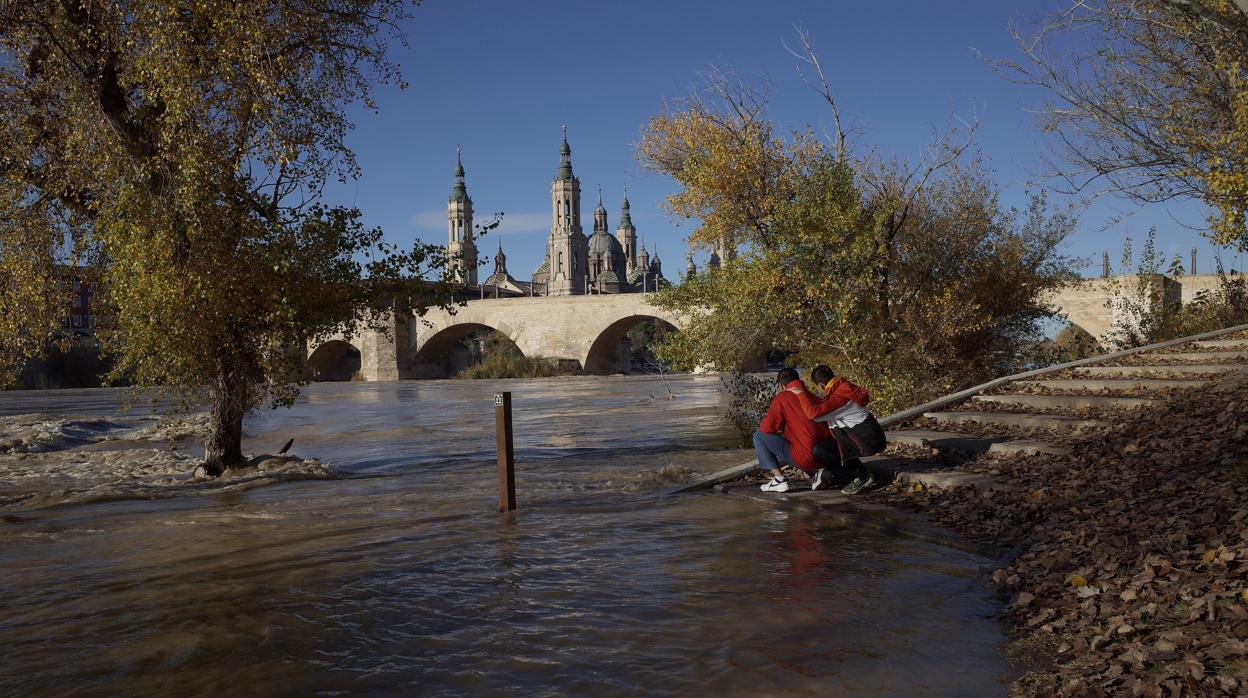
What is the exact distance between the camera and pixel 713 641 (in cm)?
436

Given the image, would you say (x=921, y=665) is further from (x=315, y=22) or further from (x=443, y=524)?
(x=315, y=22)

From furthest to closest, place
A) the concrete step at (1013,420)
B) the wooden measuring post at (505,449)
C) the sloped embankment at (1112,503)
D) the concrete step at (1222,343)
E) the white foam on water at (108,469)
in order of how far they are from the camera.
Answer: the concrete step at (1222,343) < the white foam on water at (108,469) < the concrete step at (1013,420) < the wooden measuring post at (505,449) < the sloped embankment at (1112,503)

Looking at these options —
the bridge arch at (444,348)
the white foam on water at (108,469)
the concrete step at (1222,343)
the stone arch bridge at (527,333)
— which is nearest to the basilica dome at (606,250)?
the bridge arch at (444,348)

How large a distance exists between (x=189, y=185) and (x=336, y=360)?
195ft

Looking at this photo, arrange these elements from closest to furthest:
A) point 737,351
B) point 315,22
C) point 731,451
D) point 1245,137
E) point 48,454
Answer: point 1245,137
point 315,22
point 731,451
point 737,351
point 48,454

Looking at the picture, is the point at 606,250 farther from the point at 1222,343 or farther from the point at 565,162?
the point at 1222,343

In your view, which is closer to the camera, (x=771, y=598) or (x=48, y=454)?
(x=771, y=598)

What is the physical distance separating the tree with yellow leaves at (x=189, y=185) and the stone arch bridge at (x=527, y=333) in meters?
34.5

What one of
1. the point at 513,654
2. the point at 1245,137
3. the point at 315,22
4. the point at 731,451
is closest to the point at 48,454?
the point at 315,22

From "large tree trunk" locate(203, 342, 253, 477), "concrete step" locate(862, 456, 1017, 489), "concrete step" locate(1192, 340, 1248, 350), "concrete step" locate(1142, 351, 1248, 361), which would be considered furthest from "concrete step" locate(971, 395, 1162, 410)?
"large tree trunk" locate(203, 342, 253, 477)

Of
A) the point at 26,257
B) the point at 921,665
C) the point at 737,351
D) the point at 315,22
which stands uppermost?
Result: the point at 315,22

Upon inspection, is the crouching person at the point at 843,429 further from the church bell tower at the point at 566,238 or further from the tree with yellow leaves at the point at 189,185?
the church bell tower at the point at 566,238

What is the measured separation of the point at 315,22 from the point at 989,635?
29.8 ft

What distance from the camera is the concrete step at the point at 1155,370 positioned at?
9.36 meters
